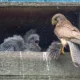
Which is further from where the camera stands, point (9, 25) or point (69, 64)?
point (9, 25)

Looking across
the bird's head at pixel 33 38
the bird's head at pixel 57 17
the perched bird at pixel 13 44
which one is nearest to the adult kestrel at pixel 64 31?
the bird's head at pixel 57 17

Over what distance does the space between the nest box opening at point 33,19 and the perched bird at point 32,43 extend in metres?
0.17

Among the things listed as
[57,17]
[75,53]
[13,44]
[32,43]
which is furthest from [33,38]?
[75,53]

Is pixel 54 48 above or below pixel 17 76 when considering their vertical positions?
above

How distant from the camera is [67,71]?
13.7 feet

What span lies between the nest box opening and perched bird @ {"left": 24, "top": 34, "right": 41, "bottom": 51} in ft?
0.56

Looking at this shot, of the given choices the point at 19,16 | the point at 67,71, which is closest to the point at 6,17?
the point at 19,16

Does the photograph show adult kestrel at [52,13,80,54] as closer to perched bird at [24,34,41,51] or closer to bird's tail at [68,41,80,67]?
bird's tail at [68,41,80,67]

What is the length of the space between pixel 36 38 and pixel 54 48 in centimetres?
121

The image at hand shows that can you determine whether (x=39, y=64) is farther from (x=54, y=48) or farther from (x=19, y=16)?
(x=19, y=16)

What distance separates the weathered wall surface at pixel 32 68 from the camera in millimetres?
4152

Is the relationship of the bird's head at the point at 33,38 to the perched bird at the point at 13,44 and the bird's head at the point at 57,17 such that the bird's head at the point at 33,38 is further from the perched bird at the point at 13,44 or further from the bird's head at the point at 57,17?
the bird's head at the point at 57,17

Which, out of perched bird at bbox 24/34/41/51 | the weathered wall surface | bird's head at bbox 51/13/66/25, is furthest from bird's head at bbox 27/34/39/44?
the weathered wall surface

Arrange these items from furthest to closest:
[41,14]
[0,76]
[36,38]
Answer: [36,38], [41,14], [0,76]
